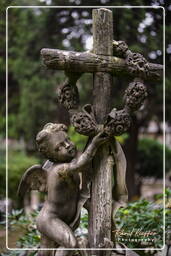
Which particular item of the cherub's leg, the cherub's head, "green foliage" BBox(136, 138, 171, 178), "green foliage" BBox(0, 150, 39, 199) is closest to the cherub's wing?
the cherub's head

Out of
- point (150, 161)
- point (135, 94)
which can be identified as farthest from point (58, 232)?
point (150, 161)

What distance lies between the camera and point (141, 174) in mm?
11484

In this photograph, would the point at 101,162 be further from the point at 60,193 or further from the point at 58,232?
the point at 58,232

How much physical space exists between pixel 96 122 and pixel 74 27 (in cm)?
410

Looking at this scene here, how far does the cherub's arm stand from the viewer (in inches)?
117

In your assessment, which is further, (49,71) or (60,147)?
(49,71)

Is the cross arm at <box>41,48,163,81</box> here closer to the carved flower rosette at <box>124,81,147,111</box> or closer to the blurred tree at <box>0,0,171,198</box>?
the carved flower rosette at <box>124,81,147,111</box>

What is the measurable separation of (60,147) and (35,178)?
330mm

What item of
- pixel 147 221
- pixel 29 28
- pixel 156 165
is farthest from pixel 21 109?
pixel 147 221

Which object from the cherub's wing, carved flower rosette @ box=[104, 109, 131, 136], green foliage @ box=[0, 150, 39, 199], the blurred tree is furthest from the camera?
green foliage @ box=[0, 150, 39, 199]

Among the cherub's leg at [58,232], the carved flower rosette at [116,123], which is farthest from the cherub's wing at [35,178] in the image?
the carved flower rosette at [116,123]

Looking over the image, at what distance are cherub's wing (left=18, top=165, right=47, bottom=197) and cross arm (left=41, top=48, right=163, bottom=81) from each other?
2.49 feet

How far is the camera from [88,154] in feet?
9.82

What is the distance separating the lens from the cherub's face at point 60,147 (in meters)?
3.05
